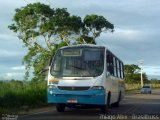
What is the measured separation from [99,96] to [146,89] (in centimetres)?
4809

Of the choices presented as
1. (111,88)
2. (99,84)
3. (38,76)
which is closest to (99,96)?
(99,84)

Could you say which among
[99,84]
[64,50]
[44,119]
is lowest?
[44,119]

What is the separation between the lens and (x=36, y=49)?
50.6 meters

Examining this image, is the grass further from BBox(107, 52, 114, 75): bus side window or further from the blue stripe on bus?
BBox(107, 52, 114, 75): bus side window

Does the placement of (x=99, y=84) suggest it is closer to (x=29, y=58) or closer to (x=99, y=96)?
(x=99, y=96)

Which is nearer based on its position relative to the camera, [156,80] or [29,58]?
[29,58]

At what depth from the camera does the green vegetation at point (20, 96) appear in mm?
24125

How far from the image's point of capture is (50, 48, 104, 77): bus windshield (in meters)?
19.3

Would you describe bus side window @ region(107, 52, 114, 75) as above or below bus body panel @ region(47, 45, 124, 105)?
above

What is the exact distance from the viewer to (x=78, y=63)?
19.6 metres

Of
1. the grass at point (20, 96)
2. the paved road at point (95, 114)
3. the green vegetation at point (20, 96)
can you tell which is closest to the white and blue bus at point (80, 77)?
the paved road at point (95, 114)

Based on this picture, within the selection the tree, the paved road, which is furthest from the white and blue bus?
the tree

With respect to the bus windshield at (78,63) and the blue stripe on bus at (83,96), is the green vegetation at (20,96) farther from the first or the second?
the bus windshield at (78,63)

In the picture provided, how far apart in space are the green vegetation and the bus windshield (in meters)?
4.02
